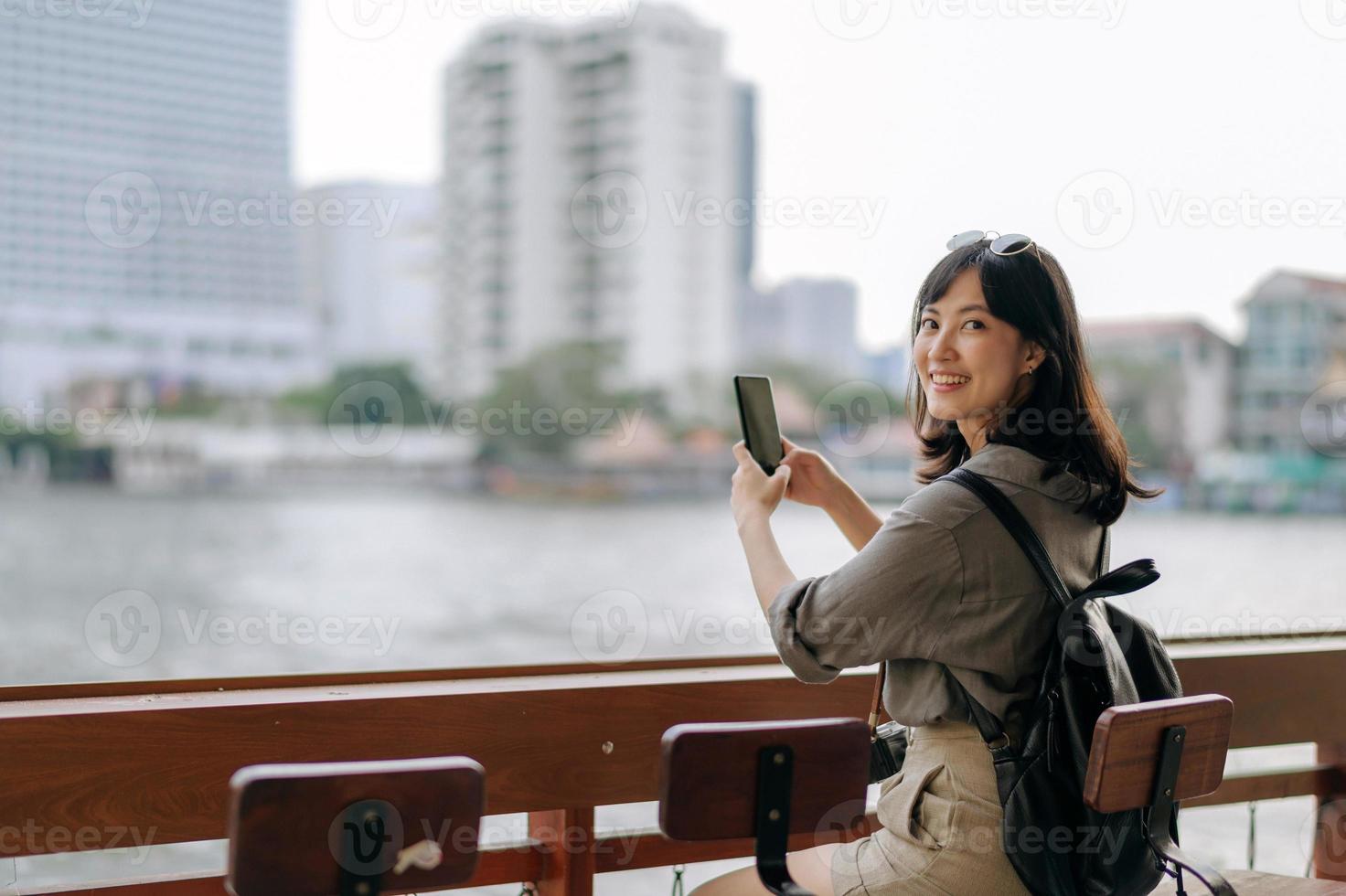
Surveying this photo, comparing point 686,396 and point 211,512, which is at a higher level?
point 686,396

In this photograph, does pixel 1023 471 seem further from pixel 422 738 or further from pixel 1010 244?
pixel 422 738

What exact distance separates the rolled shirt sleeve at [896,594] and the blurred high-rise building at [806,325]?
104 ft

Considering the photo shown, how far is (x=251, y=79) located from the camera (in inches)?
1271

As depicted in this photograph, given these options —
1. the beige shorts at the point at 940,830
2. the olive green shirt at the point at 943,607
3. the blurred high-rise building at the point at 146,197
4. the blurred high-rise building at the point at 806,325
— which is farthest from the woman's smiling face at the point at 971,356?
the blurred high-rise building at the point at 806,325

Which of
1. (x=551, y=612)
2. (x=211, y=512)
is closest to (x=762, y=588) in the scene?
(x=551, y=612)

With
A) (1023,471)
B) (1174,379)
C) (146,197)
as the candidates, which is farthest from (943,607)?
(146,197)

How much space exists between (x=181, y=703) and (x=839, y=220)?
2.32m

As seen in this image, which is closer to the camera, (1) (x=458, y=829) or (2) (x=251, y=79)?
(1) (x=458, y=829)

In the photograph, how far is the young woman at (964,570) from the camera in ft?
4.30

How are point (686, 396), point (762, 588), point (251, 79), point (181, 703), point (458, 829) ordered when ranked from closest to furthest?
point (458, 829)
point (762, 588)
point (181, 703)
point (251, 79)
point (686, 396)

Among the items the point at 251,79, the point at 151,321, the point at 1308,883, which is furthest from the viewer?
the point at 151,321

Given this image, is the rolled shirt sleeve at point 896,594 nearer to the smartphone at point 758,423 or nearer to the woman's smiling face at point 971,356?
the woman's smiling face at point 971,356

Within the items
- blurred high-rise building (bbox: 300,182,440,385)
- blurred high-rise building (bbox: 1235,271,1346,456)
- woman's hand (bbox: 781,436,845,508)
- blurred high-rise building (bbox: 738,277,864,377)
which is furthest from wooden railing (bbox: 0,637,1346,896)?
blurred high-rise building (bbox: 300,182,440,385)

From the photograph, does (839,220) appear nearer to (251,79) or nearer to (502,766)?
(502,766)
